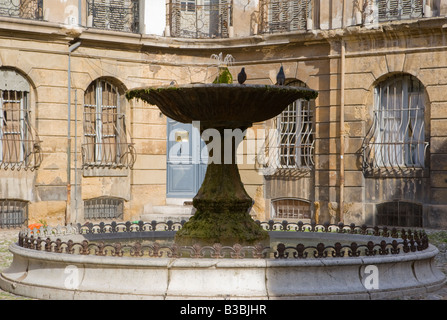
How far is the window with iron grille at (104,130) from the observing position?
785 inches

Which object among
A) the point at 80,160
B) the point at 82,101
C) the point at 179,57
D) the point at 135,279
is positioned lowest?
the point at 135,279

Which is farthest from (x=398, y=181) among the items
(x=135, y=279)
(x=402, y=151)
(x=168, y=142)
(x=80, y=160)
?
(x=135, y=279)

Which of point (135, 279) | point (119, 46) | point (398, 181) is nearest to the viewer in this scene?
point (135, 279)

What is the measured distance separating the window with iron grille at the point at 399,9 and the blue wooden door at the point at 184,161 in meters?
6.12

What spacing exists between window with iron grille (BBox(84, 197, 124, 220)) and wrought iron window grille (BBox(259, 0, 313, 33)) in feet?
20.8

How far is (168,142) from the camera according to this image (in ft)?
69.6

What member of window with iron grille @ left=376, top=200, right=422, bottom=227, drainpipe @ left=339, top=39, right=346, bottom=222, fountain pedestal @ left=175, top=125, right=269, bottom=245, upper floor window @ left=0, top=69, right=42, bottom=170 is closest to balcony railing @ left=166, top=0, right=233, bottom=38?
drainpipe @ left=339, top=39, right=346, bottom=222

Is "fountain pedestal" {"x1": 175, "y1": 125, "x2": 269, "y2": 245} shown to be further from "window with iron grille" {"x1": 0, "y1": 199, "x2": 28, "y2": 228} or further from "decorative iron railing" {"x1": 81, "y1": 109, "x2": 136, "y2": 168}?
"decorative iron railing" {"x1": 81, "y1": 109, "x2": 136, "y2": 168}

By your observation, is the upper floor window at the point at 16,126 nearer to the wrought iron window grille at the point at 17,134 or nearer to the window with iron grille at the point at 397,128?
the wrought iron window grille at the point at 17,134

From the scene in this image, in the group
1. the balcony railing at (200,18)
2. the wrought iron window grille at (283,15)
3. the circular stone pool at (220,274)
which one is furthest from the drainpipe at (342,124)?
the circular stone pool at (220,274)

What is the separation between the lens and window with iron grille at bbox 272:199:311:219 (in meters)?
20.1

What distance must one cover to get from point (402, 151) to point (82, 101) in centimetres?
846

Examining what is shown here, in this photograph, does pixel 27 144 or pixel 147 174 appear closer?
pixel 27 144

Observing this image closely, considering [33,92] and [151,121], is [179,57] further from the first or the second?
[33,92]
